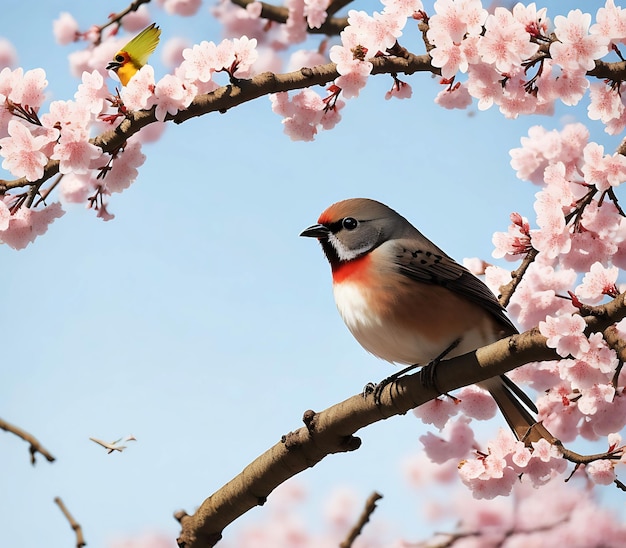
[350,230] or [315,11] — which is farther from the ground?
[315,11]

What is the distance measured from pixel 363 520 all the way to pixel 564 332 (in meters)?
1.45

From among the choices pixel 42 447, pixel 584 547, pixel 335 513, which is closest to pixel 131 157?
pixel 42 447

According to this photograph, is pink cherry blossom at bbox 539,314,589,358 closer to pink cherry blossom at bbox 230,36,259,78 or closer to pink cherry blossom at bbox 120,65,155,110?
pink cherry blossom at bbox 230,36,259,78

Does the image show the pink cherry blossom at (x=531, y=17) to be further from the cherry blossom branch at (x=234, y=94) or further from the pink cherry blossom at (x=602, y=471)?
the pink cherry blossom at (x=602, y=471)

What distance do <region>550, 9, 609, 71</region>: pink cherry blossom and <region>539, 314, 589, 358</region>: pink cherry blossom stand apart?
40.6 inches

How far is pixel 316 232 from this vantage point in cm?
340

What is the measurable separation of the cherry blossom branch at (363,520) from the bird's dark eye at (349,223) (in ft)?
3.75

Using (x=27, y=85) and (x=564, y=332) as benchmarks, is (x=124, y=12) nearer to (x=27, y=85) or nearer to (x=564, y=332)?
(x=27, y=85)

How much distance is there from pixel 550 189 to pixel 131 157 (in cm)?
172

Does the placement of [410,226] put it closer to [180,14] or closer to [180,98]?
[180,98]

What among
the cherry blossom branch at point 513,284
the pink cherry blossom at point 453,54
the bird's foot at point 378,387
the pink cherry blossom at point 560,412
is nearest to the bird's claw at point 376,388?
the bird's foot at point 378,387

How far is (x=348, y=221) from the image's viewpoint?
3.41 meters

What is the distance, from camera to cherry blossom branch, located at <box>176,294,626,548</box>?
2520mm

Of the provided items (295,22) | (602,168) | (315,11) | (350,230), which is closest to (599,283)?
(602,168)
